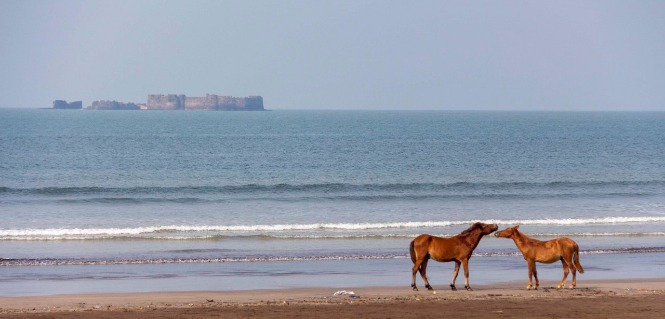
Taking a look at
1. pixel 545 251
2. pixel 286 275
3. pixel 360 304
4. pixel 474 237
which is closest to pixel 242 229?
pixel 286 275

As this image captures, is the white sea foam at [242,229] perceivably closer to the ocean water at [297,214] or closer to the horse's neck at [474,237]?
the ocean water at [297,214]

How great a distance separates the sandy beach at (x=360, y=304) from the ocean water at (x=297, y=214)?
1436mm

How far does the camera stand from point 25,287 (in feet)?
58.9

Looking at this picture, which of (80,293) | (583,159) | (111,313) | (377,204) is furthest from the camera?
(583,159)

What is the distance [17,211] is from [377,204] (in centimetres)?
1313

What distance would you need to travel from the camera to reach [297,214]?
33281 mm

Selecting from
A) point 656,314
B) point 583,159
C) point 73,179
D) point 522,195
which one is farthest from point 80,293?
point 583,159

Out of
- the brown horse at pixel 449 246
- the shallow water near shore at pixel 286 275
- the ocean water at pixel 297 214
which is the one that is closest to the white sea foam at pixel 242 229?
the ocean water at pixel 297 214

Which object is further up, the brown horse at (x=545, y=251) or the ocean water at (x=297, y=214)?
the brown horse at (x=545, y=251)

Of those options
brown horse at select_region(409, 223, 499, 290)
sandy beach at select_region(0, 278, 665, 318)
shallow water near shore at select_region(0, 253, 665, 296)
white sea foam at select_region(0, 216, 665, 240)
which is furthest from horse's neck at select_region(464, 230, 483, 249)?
white sea foam at select_region(0, 216, 665, 240)

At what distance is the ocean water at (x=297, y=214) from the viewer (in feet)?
66.6

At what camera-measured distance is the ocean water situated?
20312mm

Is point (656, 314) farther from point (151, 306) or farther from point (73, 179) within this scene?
point (73, 179)

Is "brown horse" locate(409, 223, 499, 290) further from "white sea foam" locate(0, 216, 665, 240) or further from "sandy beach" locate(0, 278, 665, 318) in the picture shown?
"white sea foam" locate(0, 216, 665, 240)
